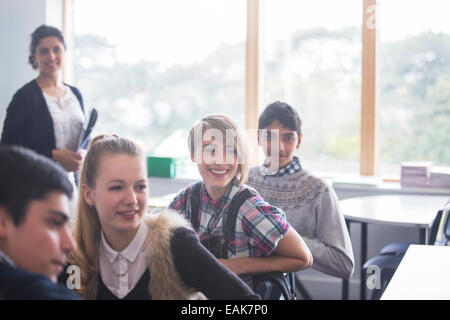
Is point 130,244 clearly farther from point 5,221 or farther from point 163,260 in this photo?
point 5,221

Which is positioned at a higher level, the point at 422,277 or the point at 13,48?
the point at 13,48

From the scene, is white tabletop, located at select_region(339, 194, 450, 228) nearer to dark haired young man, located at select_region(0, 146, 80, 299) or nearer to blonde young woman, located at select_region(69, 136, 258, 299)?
blonde young woman, located at select_region(69, 136, 258, 299)

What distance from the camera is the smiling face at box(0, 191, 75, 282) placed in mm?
587

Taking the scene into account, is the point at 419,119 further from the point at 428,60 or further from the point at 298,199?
the point at 298,199

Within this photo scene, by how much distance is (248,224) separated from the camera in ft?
4.28

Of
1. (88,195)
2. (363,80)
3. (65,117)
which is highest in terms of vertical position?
(363,80)

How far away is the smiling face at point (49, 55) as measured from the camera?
6.56 feet

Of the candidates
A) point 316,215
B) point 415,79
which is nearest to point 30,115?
point 316,215

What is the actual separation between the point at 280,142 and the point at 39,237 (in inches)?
53.9

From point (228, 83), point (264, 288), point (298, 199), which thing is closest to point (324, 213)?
point (298, 199)

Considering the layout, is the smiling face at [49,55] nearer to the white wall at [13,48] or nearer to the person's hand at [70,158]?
the person's hand at [70,158]

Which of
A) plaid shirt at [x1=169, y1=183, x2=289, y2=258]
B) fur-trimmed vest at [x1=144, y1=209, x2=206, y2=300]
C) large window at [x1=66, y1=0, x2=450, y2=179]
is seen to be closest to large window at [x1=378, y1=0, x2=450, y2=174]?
large window at [x1=66, y1=0, x2=450, y2=179]

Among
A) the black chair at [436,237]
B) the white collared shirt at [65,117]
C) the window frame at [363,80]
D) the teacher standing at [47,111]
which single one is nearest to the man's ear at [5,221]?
the teacher standing at [47,111]
